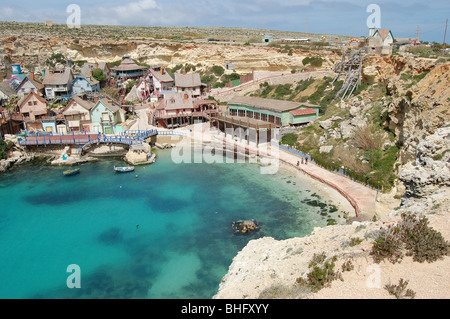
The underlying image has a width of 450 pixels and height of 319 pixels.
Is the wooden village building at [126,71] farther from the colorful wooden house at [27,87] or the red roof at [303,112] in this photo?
the red roof at [303,112]

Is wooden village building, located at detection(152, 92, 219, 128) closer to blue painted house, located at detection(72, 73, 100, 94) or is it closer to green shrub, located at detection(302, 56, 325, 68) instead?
blue painted house, located at detection(72, 73, 100, 94)

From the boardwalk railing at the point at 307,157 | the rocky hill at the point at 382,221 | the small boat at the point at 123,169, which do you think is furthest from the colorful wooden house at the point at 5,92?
the rocky hill at the point at 382,221

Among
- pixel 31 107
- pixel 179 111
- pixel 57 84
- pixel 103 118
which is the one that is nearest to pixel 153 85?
pixel 179 111

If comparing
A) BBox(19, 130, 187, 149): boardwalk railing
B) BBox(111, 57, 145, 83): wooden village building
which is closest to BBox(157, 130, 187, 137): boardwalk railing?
BBox(19, 130, 187, 149): boardwalk railing

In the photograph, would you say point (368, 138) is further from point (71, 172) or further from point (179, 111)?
point (71, 172)
